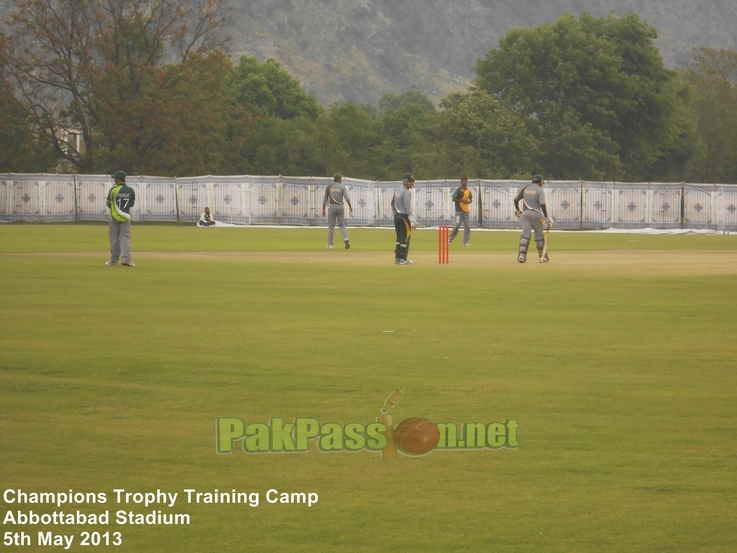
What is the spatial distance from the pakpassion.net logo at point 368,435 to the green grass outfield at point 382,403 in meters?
0.11

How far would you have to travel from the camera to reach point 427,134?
95750 mm

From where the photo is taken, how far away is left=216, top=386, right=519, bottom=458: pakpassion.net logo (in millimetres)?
8062

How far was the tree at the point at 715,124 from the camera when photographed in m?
116

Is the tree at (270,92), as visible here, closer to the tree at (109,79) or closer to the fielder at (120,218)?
the tree at (109,79)

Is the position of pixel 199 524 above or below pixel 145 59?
below

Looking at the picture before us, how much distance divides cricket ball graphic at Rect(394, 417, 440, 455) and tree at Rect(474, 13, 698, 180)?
81067 millimetres

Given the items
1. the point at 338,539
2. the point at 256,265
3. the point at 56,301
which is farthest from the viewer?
the point at 256,265

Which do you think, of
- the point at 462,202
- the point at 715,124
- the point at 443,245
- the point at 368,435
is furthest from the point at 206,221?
the point at 715,124

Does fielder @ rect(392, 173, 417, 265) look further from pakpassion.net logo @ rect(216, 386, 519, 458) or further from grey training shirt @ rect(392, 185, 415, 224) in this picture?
pakpassion.net logo @ rect(216, 386, 519, 458)

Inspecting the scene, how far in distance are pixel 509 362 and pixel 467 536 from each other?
5.74m

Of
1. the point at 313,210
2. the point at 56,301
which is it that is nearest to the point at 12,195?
the point at 313,210

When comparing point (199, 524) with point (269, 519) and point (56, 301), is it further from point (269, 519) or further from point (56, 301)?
point (56, 301)

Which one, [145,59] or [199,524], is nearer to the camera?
[199,524]

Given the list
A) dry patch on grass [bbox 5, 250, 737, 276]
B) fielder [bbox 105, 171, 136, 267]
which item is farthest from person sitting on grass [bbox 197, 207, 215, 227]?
fielder [bbox 105, 171, 136, 267]
